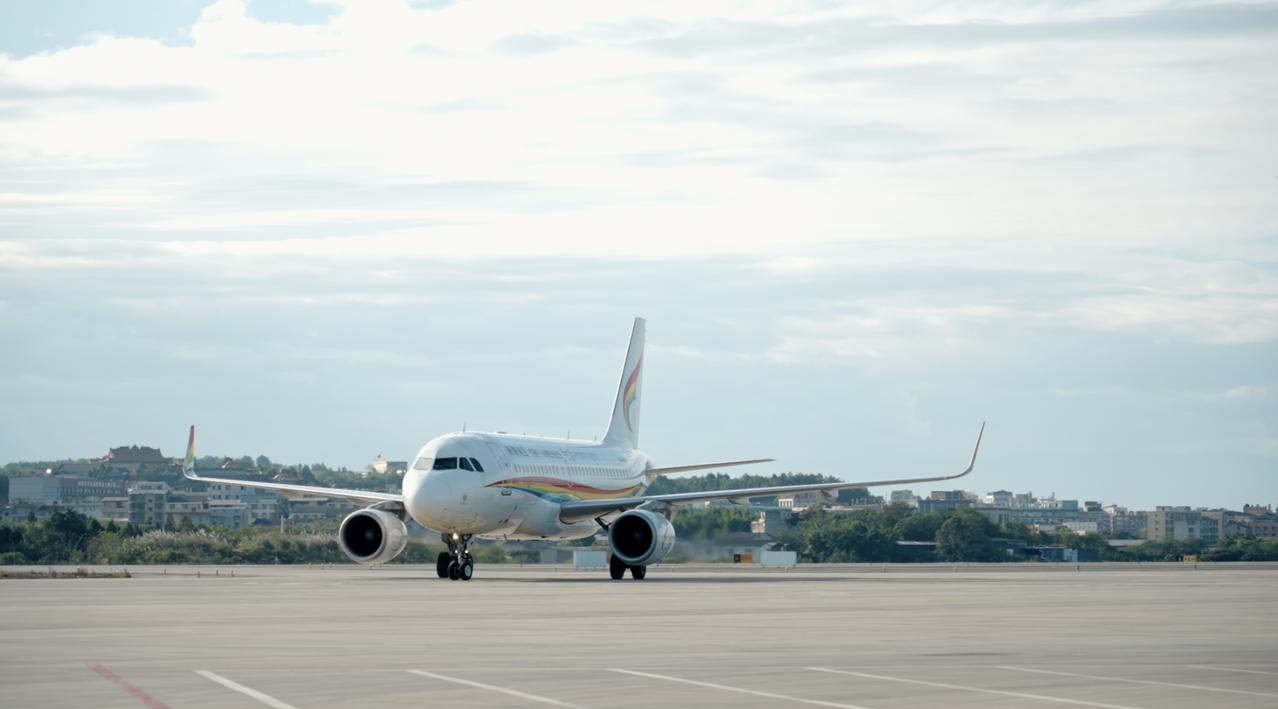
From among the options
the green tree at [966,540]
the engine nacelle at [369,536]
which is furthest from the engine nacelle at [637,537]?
the green tree at [966,540]

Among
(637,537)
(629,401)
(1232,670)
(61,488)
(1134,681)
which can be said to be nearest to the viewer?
(1134,681)

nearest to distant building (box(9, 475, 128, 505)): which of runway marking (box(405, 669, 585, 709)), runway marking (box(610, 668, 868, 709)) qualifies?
runway marking (box(405, 669, 585, 709))

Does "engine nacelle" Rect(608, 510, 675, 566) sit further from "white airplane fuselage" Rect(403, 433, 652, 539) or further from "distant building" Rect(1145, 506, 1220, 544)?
"distant building" Rect(1145, 506, 1220, 544)

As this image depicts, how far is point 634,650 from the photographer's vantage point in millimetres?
18438

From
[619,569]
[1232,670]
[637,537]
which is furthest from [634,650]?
[619,569]

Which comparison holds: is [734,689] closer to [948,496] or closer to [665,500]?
[665,500]

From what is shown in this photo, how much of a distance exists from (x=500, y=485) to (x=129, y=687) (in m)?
31.3

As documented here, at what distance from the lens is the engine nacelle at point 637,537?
45438 mm

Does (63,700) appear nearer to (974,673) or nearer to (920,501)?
(974,673)

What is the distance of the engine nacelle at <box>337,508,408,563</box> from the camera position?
46.6 m

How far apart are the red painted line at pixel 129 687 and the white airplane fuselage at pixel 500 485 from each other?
90.5 ft

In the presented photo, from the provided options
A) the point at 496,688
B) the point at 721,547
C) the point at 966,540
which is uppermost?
the point at 966,540

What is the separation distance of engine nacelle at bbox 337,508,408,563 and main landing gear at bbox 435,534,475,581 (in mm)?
1423

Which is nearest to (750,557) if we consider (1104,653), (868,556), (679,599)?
(868,556)
